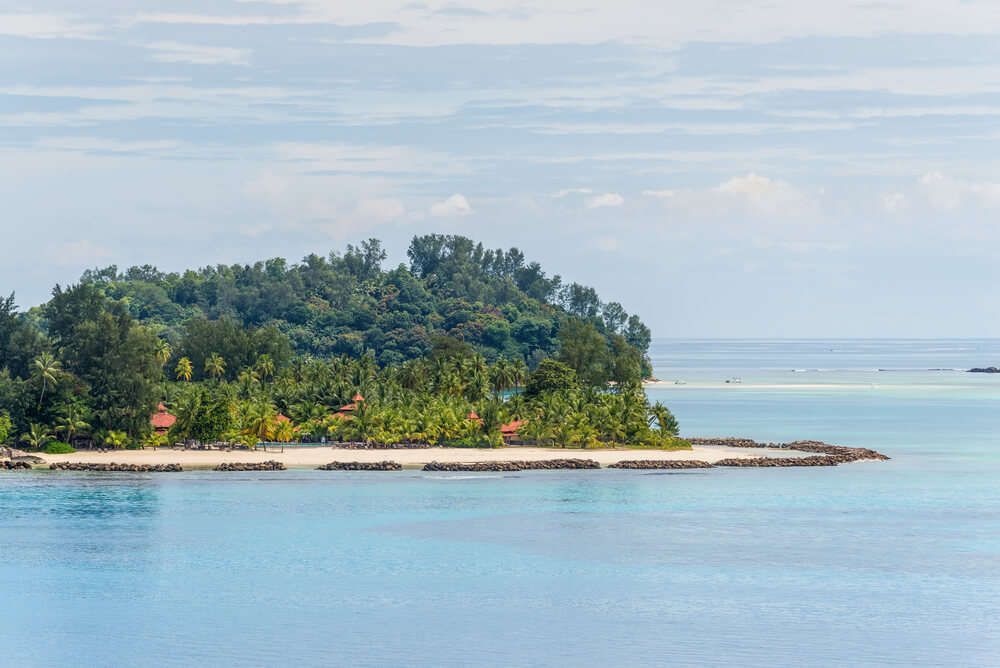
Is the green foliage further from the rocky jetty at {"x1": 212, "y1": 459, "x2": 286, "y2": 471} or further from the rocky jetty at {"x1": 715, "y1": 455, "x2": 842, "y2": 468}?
the rocky jetty at {"x1": 212, "y1": 459, "x2": 286, "y2": 471}

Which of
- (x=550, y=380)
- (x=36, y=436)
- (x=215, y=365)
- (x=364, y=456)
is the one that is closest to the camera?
(x=36, y=436)

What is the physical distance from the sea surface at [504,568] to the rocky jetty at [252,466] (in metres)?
2.14

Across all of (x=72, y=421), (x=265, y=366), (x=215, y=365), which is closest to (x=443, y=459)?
(x=72, y=421)

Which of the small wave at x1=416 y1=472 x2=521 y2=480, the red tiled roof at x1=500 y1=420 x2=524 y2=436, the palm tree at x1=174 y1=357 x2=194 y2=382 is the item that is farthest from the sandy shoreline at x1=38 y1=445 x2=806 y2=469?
the palm tree at x1=174 y1=357 x2=194 y2=382

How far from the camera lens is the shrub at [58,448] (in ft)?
327

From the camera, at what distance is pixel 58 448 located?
99.8 metres

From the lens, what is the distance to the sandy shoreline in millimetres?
97750

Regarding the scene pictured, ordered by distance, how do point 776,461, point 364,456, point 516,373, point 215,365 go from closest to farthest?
point 364,456 → point 776,461 → point 215,365 → point 516,373

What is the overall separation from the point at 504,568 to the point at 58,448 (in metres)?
52.7

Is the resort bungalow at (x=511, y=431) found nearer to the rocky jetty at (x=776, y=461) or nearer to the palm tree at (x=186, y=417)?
the rocky jetty at (x=776, y=461)

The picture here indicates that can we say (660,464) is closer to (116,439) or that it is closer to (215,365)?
(116,439)

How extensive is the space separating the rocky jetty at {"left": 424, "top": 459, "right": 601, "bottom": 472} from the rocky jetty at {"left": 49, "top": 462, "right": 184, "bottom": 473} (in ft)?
A: 64.5

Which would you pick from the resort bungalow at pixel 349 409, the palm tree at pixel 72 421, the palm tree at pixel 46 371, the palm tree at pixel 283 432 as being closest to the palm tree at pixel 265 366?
the resort bungalow at pixel 349 409

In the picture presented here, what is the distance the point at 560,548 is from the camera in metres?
66.6
